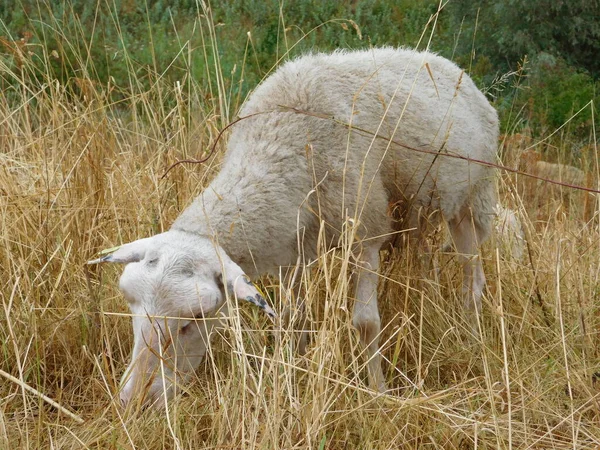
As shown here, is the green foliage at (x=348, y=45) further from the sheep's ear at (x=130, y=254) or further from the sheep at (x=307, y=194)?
the sheep's ear at (x=130, y=254)

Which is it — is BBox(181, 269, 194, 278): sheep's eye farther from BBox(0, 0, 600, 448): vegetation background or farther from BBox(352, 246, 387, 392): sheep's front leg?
BBox(352, 246, 387, 392): sheep's front leg

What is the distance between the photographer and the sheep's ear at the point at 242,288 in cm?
319

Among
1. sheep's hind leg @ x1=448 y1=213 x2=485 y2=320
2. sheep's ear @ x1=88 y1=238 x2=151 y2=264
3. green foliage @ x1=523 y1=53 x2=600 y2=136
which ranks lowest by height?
green foliage @ x1=523 y1=53 x2=600 y2=136

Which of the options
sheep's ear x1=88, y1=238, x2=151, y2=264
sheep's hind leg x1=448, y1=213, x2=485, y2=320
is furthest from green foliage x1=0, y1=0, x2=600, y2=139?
sheep's ear x1=88, y1=238, x2=151, y2=264

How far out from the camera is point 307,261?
13.4ft

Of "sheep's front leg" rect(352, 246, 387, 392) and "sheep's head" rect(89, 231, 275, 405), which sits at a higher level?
"sheep's head" rect(89, 231, 275, 405)

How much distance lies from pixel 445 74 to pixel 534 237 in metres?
1.21

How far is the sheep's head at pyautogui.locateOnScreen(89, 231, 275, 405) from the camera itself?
3322 mm

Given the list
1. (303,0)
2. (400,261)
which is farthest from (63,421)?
(303,0)

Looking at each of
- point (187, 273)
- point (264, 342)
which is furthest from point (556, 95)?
point (187, 273)

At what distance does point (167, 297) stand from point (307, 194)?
0.83 meters

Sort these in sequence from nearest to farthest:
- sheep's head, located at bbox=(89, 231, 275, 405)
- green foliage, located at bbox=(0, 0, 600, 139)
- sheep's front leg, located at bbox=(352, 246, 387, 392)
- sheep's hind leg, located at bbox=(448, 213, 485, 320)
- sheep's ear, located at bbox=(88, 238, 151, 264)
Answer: sheep's head, located at bbox=(89, 231, 275, 405) → sheep's ear, located at bbox=(88, 238, 151, 264) → sheep's front leg, located at bbox=(352, 246, 387, 392) → sheep's hind leg, located at bbox=(448, 213, 485, 320) → green foliage, located at bbox=(0, 0, 600, 139)

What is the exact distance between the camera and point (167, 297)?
335cm

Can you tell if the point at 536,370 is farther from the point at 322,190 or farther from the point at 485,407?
the point at 322,190
